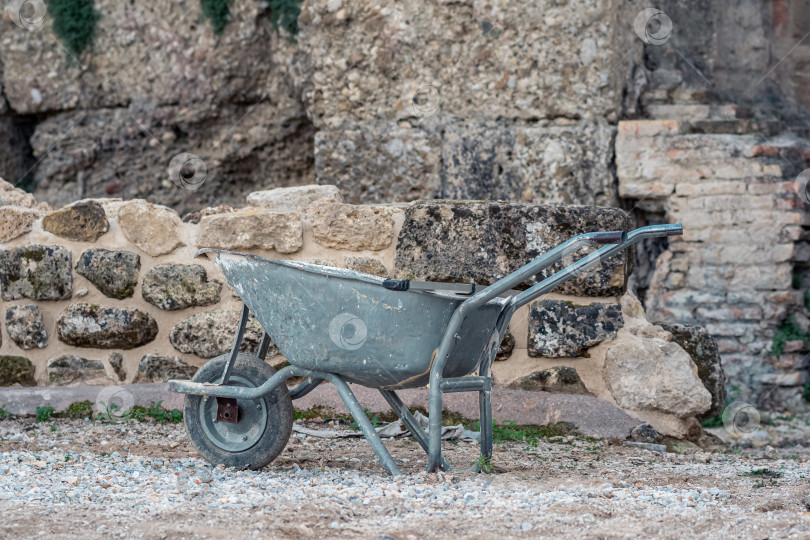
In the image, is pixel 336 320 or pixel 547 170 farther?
pixel 547 170

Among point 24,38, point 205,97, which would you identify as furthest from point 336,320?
point 24,38

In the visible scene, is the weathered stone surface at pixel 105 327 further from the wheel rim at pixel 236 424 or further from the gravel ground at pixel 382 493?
the wheel rim at pixel 236 424

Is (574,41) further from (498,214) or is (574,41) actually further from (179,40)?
(179,40)

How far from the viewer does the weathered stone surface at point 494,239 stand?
3205mm

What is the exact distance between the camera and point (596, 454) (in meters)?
2.99

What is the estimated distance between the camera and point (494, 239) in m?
3.22

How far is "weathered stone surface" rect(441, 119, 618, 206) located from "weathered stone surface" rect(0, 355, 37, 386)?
3.10 meters

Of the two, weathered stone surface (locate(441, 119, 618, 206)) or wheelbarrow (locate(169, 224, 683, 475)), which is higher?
weathered stone surface (locate(441, 119, 618, 206))

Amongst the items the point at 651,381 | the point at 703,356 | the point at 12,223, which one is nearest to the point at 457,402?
the point at 651,381

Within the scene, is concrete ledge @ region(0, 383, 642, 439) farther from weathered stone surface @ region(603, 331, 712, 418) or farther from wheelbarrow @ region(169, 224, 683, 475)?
wheelbarrow @ region(169, 224, 683, 475)

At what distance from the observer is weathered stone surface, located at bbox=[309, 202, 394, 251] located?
328 cm

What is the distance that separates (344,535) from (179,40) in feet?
19.3

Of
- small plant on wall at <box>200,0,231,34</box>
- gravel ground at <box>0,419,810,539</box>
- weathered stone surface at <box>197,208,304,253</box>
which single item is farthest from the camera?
small plant on wall at <box>200,0,231,34</box>

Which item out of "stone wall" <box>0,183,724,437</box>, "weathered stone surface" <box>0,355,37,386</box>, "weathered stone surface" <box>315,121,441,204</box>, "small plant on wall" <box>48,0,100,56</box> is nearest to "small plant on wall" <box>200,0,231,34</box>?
"small plant on wall" <box>48,0,100,56</box>
